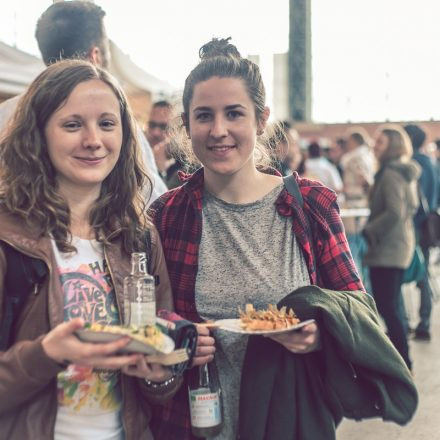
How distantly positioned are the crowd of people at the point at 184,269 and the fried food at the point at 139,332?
32 millimetres

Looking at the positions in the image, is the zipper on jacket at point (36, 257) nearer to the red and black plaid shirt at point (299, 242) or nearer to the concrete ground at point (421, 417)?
the red and black plaid shirt at point (299, 242)

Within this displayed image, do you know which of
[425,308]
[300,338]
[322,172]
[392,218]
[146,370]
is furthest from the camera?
[322,172]

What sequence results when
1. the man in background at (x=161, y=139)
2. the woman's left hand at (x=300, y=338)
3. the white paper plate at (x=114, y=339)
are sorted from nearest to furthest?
1. the white paper plate at (x=114, y=339)
2. the woman's left hand at (x=300, y=338)
3. the man in background at (x=161, y=139)

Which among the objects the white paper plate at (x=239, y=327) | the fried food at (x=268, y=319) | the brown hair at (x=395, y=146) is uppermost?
the brown hair at (x=395, y=146)

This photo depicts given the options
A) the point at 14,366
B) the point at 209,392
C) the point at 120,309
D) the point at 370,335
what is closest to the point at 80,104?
the point at 120,309

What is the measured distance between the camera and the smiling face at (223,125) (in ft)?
6.15

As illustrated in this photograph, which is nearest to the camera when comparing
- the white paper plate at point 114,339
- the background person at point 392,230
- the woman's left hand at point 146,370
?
the white paper plate at point 114,339

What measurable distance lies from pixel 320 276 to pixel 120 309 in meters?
0.62

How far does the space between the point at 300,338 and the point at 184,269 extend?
389 mm

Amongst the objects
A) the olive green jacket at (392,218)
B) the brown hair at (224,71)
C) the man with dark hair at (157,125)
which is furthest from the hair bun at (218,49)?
the olive green jacket at (392,218)

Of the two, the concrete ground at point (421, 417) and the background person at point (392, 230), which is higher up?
the background person at point (392, 230)

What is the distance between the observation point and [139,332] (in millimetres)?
1345

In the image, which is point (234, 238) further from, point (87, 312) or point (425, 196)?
point (425, 196)

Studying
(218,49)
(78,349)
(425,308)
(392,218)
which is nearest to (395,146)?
(392,218)
